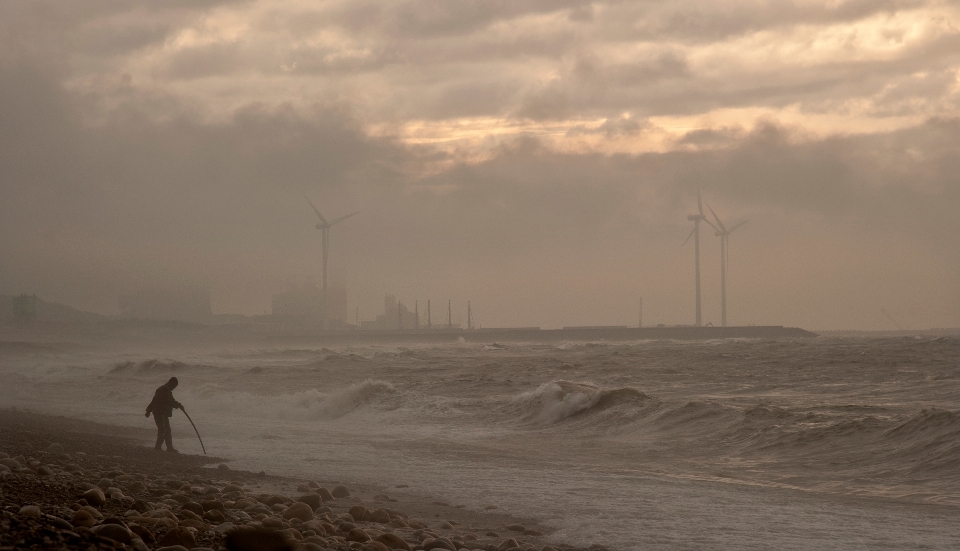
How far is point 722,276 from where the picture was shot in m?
117

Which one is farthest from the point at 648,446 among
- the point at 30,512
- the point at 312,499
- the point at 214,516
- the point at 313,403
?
the point at 313,403

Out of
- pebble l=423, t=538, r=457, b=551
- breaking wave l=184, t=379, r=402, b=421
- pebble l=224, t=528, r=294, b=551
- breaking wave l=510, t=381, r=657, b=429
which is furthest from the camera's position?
breaking wave l=184, t=379, r=402, b=421

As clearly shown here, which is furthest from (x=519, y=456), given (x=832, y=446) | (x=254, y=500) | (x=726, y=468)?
(x=254, y=500)

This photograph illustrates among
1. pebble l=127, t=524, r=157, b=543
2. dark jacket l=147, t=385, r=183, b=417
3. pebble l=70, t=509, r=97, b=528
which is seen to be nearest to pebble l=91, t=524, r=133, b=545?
pebble l=127, t=524, r=157, b=543

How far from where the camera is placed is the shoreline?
16.4ft

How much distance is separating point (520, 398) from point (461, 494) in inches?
480

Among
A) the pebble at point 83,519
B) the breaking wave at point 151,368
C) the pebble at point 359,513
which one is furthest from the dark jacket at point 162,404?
the breaking wave at point 151,368

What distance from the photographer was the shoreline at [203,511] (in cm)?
500

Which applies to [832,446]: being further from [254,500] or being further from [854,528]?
[254,500]

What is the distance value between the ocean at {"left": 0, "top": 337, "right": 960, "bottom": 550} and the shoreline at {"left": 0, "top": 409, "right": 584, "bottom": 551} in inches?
28.1

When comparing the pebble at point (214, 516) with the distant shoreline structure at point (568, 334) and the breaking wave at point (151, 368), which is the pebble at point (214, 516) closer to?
the breaking wave at point (151, 368)

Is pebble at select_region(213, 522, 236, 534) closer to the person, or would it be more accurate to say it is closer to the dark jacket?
the person

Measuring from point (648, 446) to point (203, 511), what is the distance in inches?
388

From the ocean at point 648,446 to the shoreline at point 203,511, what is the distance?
2.34 ft
